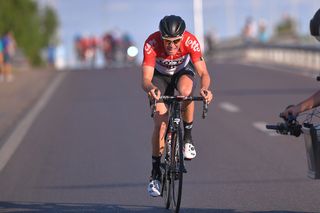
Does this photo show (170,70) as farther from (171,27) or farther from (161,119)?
(171,27)

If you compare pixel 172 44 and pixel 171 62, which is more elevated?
pixel 172 44

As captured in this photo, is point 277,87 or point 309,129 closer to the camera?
point 309,129

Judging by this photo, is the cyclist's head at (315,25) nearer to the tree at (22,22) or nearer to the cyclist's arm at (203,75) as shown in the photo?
the cyclist's arm at (203,75)

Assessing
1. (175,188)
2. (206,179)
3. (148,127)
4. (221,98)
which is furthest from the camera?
(221,98)

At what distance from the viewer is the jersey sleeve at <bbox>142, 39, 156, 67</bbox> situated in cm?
956

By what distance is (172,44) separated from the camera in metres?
9.41

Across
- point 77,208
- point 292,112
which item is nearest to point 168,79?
point 77,208

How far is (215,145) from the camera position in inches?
609

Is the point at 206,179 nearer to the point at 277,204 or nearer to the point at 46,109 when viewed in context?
the point at 277,204

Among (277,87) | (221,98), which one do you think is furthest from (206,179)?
(277,87)

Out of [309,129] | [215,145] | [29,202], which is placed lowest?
[215,145]

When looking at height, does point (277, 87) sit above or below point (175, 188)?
below

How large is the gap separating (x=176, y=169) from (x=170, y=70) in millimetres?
1089

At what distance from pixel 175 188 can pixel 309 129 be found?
73.7 inches
